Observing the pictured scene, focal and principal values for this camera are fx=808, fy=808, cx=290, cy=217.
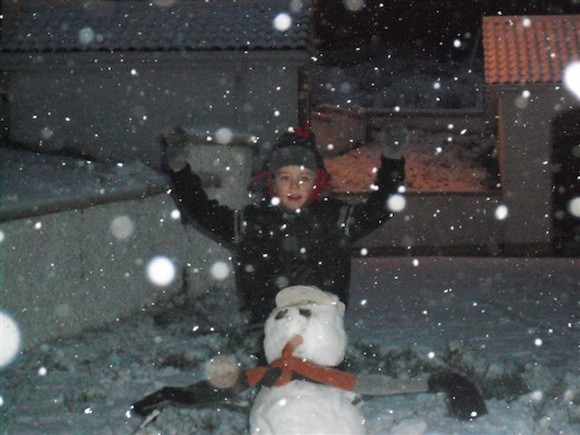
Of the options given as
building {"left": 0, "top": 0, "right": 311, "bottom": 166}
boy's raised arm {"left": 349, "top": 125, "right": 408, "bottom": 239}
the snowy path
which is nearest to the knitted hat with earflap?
boy's raised arm {"left": 349, "top": 125, "right": 408, "bottom": 239}

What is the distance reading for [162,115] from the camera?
1433 centimetres

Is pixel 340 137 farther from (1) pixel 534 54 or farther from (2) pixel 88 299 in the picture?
(2) pixel 88 299

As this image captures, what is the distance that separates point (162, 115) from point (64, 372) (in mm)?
8984

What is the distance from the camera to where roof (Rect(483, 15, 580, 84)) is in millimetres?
13930

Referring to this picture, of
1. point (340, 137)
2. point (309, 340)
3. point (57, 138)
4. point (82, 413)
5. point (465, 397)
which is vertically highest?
point (340, 137)

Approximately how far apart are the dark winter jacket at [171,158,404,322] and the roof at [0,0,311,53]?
376 inches

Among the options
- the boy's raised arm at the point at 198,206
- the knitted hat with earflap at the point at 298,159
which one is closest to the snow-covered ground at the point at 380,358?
the boy's raised arm at the point at 198,206

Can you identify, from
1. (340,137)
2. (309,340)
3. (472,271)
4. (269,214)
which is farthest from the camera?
(340,137)

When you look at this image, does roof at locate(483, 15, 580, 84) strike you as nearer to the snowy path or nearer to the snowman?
the snowy path

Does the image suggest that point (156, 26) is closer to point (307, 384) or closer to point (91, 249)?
point (91, 249)

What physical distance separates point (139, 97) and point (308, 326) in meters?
11.2

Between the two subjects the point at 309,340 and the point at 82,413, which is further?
the point at 82,413

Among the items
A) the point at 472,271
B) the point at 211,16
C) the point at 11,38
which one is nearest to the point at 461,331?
the point at 472,271

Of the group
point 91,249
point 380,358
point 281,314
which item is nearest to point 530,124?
point 380,358
